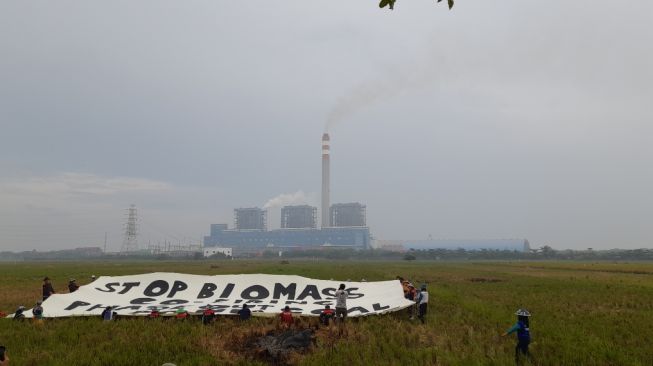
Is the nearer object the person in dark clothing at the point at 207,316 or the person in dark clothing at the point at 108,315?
the person in dark clothing at the point at 207,316

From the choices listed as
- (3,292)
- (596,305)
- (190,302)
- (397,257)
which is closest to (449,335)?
(190,302)

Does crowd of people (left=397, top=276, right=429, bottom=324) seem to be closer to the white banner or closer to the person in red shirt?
the white banner

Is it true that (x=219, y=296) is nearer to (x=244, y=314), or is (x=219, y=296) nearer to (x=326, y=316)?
(x=244, y=314)

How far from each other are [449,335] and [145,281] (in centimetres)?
1571

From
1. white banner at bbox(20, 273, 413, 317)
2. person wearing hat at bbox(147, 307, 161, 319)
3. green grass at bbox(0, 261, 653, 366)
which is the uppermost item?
white banner at bbox(20, 273, 413, 317)

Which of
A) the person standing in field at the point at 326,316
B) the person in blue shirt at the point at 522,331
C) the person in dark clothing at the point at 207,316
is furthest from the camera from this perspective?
the person in dark clothing at the point at 207,316

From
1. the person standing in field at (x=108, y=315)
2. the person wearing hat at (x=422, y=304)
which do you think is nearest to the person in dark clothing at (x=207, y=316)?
the person standing in field at (x=108, y=315)

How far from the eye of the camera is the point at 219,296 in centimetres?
2186

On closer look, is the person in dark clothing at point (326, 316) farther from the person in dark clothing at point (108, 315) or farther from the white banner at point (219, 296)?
the person in dark clothing at point (108, 315)

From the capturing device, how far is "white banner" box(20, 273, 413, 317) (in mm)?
19312

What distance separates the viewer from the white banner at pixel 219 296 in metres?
19.3

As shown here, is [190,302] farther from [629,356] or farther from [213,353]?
[629,356]

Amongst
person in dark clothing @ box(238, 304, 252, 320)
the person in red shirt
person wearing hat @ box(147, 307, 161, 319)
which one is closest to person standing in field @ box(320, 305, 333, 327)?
the person in red shirt

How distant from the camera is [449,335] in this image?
1575 cm
